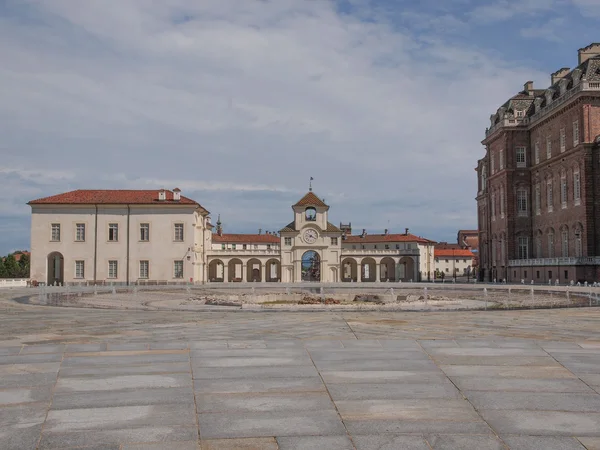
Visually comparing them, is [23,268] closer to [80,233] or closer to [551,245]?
[80,233]

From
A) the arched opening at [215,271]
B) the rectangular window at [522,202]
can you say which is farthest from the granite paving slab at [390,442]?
the arched opening at [215,271]

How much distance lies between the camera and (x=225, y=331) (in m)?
13.1

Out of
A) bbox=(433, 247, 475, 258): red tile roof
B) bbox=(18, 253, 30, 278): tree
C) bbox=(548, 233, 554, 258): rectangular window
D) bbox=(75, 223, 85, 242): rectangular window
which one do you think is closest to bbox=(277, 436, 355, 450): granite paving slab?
bbox=(548, 233, 554, 258): rectangular window

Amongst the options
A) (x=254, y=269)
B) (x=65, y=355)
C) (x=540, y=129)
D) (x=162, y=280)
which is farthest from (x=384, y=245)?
(x=65, y=355)

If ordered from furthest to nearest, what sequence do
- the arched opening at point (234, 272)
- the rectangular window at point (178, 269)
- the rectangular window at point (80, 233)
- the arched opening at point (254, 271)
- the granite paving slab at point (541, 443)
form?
the arched opening at point (234, 272) < the arched opening at point (254, 271) < the rectangular window at point (178, 269) < the rectangular window at point (80, 233) < the granite paving slab at point (541, 443)

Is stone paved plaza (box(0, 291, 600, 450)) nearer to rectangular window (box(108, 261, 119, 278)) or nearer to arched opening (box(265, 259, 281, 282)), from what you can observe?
rectangular window (box(108, 261, 119, 278))

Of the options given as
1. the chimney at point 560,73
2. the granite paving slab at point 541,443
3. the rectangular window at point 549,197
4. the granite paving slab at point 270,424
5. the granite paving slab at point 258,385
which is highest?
the chimney at point 560,73

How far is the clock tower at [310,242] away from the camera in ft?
253

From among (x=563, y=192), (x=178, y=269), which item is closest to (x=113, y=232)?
(x=178, y=269)

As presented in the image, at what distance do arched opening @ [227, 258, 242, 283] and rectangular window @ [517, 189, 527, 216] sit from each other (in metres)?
37.5

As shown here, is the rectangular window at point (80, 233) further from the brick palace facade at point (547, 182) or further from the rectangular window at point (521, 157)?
the rectangular window at point (521, 157)

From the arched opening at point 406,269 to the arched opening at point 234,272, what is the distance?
2156 cm

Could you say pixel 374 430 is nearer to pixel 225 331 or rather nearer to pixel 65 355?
pixel 65 355

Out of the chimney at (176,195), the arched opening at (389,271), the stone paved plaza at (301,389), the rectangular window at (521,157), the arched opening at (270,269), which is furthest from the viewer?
the arched opening at (389,271)
